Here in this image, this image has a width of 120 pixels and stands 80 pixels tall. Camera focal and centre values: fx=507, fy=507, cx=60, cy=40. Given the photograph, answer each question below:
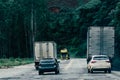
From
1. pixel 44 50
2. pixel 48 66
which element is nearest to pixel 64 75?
pixel 48 66

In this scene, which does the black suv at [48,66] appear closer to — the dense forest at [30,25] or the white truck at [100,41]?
the white truck at [100,41]

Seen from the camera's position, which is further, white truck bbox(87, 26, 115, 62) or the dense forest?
the dense forest

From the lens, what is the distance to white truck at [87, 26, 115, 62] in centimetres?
4806

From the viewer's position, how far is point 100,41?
48469mm

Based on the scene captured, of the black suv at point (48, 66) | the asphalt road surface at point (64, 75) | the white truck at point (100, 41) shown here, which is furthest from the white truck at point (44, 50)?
the black suv at point (48, 66)

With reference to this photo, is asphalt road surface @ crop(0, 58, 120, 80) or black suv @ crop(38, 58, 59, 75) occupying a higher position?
black suv @ crop(38, 58, 59, 75)

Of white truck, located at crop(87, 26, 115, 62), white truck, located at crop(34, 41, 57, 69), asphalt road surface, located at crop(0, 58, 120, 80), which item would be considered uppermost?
white truck, located at crop(87, 26, 115, 62)

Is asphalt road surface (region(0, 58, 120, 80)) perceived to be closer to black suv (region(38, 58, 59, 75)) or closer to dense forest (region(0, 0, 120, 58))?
black suv (region(38, 58, 59, 75))

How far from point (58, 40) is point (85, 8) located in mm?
29500

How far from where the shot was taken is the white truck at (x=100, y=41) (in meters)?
48.1

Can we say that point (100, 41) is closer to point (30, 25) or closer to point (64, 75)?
point (64, 75)

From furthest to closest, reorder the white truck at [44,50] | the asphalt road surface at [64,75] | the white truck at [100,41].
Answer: the white truck at [44,50], the white truck at [100,41], the asphalt road surface at [64,75]

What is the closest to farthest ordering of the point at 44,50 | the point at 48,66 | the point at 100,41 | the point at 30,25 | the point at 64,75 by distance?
the point at 64,75 → the point at 48,66 → the point at 100,41 → the point at 44,50 → the point at 30,25

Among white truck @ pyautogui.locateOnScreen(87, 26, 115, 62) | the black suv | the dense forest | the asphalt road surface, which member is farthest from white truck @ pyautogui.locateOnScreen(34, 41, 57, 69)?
the dense forest
